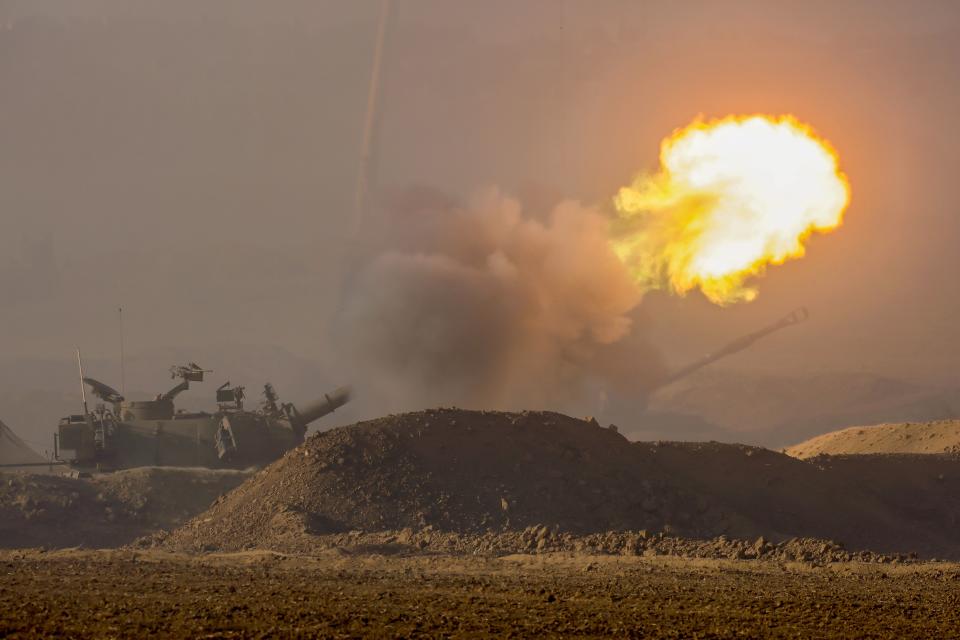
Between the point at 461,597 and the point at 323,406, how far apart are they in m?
33.7

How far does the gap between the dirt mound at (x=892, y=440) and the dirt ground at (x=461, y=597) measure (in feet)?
68.3

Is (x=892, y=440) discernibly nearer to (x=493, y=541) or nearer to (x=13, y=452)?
(x=493, y=541)

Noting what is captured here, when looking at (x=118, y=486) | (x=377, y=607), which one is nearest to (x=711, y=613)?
(x=377, y=607)

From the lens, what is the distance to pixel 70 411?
149125mm

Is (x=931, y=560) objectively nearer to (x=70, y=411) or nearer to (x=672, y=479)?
(x=672, y=479)

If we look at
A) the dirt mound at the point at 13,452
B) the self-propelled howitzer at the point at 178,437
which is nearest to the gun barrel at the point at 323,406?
the self-propelled howitzer at the point at 178,437

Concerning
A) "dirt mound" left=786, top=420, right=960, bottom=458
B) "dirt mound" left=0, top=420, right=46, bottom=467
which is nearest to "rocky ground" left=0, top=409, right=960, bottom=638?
"dirt mound" left=786, top=420, right=960, bottom=458

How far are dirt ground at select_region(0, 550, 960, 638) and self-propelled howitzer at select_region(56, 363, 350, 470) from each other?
61.0 ft

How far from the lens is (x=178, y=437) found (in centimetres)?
5488

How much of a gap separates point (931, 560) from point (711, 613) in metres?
14.4

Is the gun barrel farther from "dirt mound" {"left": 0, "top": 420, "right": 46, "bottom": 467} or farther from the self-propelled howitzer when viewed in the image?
"dirt mound" {"left": 0, "top": 420, "right": 46, "bottom": 467}

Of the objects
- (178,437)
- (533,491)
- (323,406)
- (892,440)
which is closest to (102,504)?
(178,437)

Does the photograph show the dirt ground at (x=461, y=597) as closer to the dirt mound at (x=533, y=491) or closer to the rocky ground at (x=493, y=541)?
the rocky ground at (x=493, y=541)

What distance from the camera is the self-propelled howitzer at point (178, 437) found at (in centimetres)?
5409
